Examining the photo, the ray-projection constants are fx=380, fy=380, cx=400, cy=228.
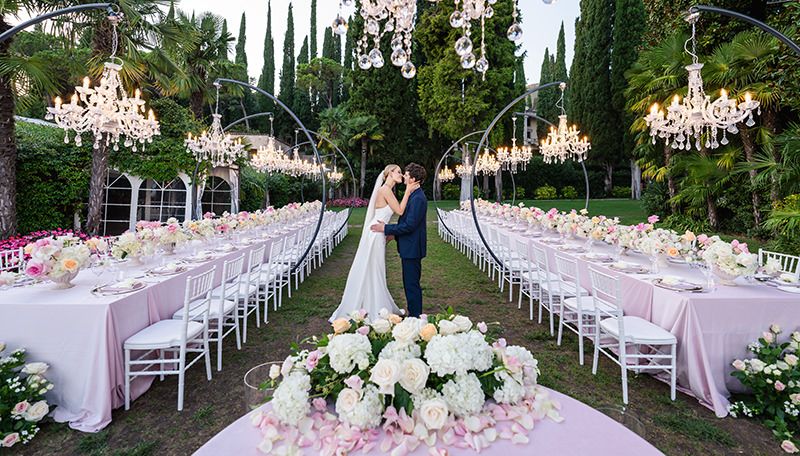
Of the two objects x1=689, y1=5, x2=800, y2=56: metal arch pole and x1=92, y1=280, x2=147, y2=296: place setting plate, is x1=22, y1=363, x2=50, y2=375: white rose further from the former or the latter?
x1=689, y1=5, x2=800, y2=56: metal arch pole

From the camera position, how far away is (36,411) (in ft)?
8.52

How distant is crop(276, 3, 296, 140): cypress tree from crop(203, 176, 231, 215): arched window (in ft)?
67.3

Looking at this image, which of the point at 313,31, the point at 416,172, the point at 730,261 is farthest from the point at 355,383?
the point at 313,31

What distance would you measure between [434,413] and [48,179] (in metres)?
13.1

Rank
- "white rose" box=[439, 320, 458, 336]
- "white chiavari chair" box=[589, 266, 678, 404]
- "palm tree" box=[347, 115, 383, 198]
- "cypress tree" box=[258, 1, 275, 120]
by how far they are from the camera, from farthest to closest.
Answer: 1. "cypress tree" box=[258, 1, 275, 120]
2. "palm tree" box=[347, 115, 383, 198]
3. "white chiavari chair" box=[589, 266, 678, 404]
4. "white rose" box=[439, 320, 458, 336]

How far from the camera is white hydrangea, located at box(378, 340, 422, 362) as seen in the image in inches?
46.9

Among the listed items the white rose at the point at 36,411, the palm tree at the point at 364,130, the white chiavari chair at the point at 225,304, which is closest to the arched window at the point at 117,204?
the white chiavari chair at the point at 225,304

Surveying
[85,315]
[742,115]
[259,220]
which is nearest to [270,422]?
[85,315]

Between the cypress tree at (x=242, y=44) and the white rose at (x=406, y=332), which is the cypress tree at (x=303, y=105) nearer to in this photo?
the cypress tree at (x=242, y=44)

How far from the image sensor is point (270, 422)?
3.80 feet

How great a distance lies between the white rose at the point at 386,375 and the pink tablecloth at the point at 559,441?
178 mm

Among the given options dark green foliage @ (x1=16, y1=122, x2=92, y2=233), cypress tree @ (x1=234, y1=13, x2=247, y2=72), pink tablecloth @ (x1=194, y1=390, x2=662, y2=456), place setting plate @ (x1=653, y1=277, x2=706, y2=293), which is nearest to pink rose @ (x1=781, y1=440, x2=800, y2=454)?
place setting plate @ (x1=653, y1=277, x2=706, y2=293)

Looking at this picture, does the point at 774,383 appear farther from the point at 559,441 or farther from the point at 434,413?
the point at 434,413

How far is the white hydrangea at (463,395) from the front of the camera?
111 centimetres
